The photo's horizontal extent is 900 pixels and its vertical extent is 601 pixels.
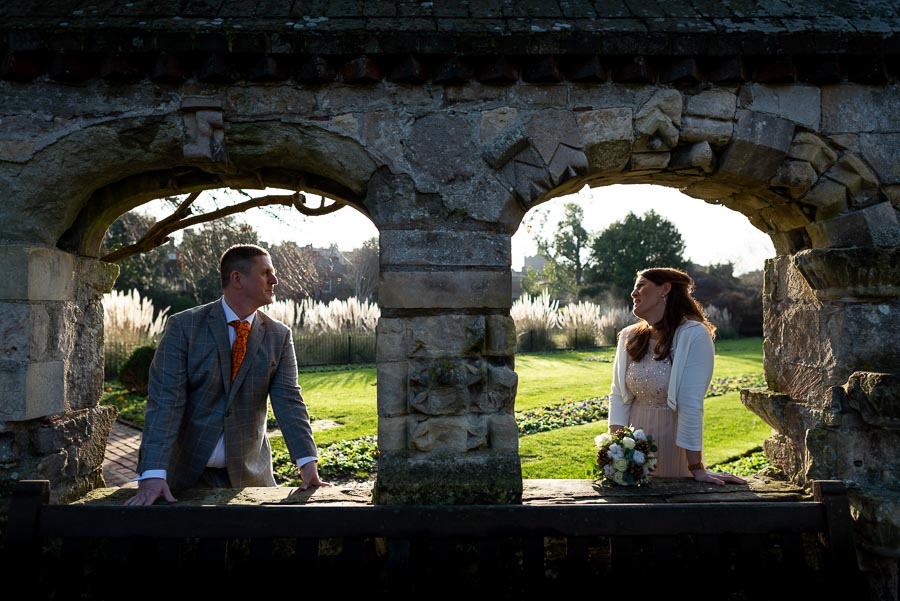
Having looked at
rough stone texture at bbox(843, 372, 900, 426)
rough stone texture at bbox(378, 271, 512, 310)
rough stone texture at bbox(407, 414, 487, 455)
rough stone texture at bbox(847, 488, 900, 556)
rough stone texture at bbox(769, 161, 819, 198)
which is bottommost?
rough stone texture at bbox(847, 488, 900, 556)

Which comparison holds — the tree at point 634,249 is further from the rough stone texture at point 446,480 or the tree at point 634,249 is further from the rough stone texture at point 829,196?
the rough stone texture at point 446,480

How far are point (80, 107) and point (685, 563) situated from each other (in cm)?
368

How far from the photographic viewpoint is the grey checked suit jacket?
11.3 ft

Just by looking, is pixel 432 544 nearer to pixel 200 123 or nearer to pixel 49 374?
pixel 49 374

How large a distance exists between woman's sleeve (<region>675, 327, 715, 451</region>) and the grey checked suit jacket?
81.2 inches

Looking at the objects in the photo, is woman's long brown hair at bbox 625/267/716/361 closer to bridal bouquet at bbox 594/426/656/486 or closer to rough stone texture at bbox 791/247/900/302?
bridal bouquet at bbox 594/426/656/486

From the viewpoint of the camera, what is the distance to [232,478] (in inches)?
146

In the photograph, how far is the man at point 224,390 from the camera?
3.46 metres

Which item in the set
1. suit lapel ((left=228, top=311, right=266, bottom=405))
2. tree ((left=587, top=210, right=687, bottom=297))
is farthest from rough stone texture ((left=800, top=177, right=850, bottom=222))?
tree ((left=587, top=210, right=687, bottom=297))

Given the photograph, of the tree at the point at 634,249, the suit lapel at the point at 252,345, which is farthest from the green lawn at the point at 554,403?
the tree at the point at 634,249

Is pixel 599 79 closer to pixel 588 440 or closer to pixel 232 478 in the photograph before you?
pixel 232 478

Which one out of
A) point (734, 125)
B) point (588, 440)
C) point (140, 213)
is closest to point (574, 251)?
point (140, 213)

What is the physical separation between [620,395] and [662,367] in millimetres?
331

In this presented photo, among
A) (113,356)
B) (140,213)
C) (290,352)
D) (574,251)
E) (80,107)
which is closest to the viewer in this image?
(80,107)
